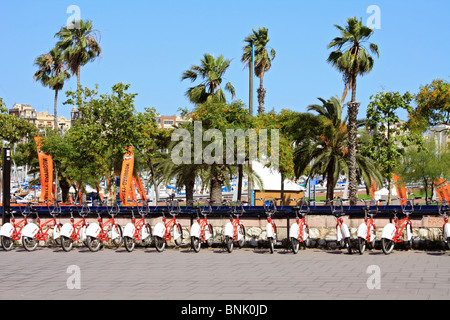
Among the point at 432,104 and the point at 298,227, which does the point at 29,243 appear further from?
the point at 432,104

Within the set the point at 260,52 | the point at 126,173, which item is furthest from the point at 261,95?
the point at 126,173

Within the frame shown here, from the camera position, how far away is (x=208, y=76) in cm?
4181

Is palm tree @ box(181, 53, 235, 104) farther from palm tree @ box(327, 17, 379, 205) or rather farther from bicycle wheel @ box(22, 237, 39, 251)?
bicycle wheel @ box(22, 237, 39, 251)

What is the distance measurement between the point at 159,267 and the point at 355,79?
23410 mm

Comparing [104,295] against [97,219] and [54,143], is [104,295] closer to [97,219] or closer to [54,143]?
[97,219]

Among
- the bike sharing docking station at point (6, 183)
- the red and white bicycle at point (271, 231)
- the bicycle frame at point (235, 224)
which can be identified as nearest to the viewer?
the red and white bicycle at point (271, 231)

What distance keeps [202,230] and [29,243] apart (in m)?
4.96

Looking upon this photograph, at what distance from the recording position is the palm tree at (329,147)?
3597cm

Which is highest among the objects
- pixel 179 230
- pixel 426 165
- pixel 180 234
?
pixel 426 165

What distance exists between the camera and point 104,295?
944 cm

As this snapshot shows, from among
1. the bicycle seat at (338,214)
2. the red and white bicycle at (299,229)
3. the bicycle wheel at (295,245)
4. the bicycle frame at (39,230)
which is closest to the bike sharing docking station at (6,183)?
the bicycle frame at (39,230)

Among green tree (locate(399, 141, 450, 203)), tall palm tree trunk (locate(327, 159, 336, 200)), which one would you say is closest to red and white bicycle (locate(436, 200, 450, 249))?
tall palm tree trunk (locate(327, 159, 336, 200))

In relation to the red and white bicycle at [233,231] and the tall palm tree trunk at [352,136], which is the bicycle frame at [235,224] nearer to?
the red and white bicycle at [233,231]
